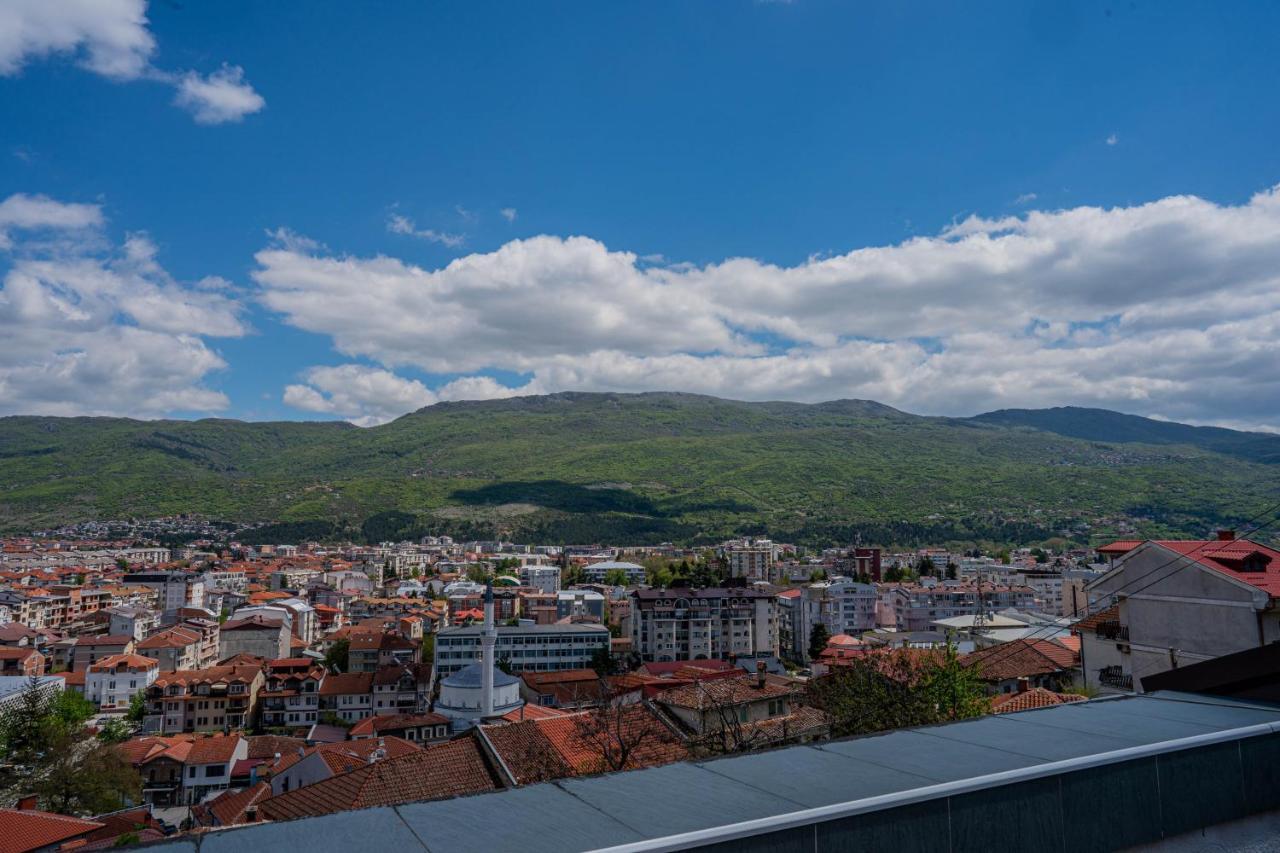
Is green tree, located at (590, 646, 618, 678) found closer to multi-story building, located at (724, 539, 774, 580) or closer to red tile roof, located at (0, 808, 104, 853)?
red tile roof, located at (0, 808, 104, 853)

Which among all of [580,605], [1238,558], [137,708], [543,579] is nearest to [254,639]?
[137,708]

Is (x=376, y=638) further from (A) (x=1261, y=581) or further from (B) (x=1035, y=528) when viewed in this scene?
(B) (x=1035, y=528)

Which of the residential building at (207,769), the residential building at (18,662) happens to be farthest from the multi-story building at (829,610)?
the residential building at (18,662)

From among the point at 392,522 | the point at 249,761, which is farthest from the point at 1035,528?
the point at 249,761

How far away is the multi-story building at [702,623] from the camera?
5659 cm

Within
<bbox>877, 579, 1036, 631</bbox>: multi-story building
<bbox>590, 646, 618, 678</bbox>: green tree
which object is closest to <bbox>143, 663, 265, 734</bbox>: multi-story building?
<bbox>590, 646, 618, 678</bbox>: green tree

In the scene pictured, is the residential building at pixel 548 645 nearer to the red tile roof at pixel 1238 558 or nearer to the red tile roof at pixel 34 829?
the red tile roof at pixel 34 829

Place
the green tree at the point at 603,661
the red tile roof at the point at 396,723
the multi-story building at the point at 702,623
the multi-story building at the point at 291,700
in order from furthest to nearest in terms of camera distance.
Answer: the multi-story building at the point at 702,623, the green tree at the point at 603,661, the multi-story building at the point at 291,700, the red tile roof at the point at 396,723

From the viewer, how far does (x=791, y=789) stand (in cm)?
314

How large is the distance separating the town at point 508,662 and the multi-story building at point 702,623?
0.53 ft

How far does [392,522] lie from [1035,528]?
114692 millimetres

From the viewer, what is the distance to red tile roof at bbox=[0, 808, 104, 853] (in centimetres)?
1798

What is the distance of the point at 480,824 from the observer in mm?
2844

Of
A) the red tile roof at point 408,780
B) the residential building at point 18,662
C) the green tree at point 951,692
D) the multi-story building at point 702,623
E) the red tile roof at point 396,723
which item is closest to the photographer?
the red tile roof at point 408,780
